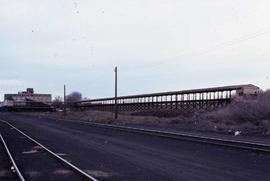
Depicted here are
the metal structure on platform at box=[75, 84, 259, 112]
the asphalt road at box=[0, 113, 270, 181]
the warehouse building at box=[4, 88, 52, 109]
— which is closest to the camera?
the asphalt road at box=[0, 113, 270, 181]

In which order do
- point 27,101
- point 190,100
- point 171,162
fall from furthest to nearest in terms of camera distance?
point 27,101 < point 190,100 < point 171,162

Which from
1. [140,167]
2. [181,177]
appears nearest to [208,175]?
[181,177]

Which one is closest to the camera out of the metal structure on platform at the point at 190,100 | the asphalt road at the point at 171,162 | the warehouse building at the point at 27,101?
the asphalt road at the point at 171,162

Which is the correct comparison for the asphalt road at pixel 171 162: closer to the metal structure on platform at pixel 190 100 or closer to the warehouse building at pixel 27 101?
the metal structure on platform at pixel 190 100

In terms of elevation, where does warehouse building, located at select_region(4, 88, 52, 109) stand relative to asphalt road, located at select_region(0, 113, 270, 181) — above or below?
above

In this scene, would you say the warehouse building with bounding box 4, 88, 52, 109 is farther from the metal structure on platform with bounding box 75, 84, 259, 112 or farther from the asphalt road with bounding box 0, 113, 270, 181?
the asphalt road with bounding box 0, 113, 270, 181

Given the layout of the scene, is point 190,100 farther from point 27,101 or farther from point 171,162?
point 27,101

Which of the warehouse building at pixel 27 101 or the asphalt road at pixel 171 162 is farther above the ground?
the warehouse building at pixel 27 101

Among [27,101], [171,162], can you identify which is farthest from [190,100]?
[27,101]

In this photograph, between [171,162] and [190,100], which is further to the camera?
[190,100]

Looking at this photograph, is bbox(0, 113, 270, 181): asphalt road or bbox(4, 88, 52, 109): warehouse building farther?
bbox(4, 88, 52, 109): warehouse building

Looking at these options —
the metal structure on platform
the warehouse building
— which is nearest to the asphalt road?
the metal structure on platform

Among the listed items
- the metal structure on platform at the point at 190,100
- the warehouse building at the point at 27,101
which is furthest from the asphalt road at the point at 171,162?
the warehouse building at the point at 27,101

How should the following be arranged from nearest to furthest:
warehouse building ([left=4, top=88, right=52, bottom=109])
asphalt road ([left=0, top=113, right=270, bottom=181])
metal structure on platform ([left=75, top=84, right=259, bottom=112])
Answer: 1. asphalt road ([left=0, top=113, right=270, bottom=181])
2. metal structure on platform ([left=75, top=84, right=259, bottom=112])
3. warehouse building ([left=4, top=88, right=52, bottom=109])
